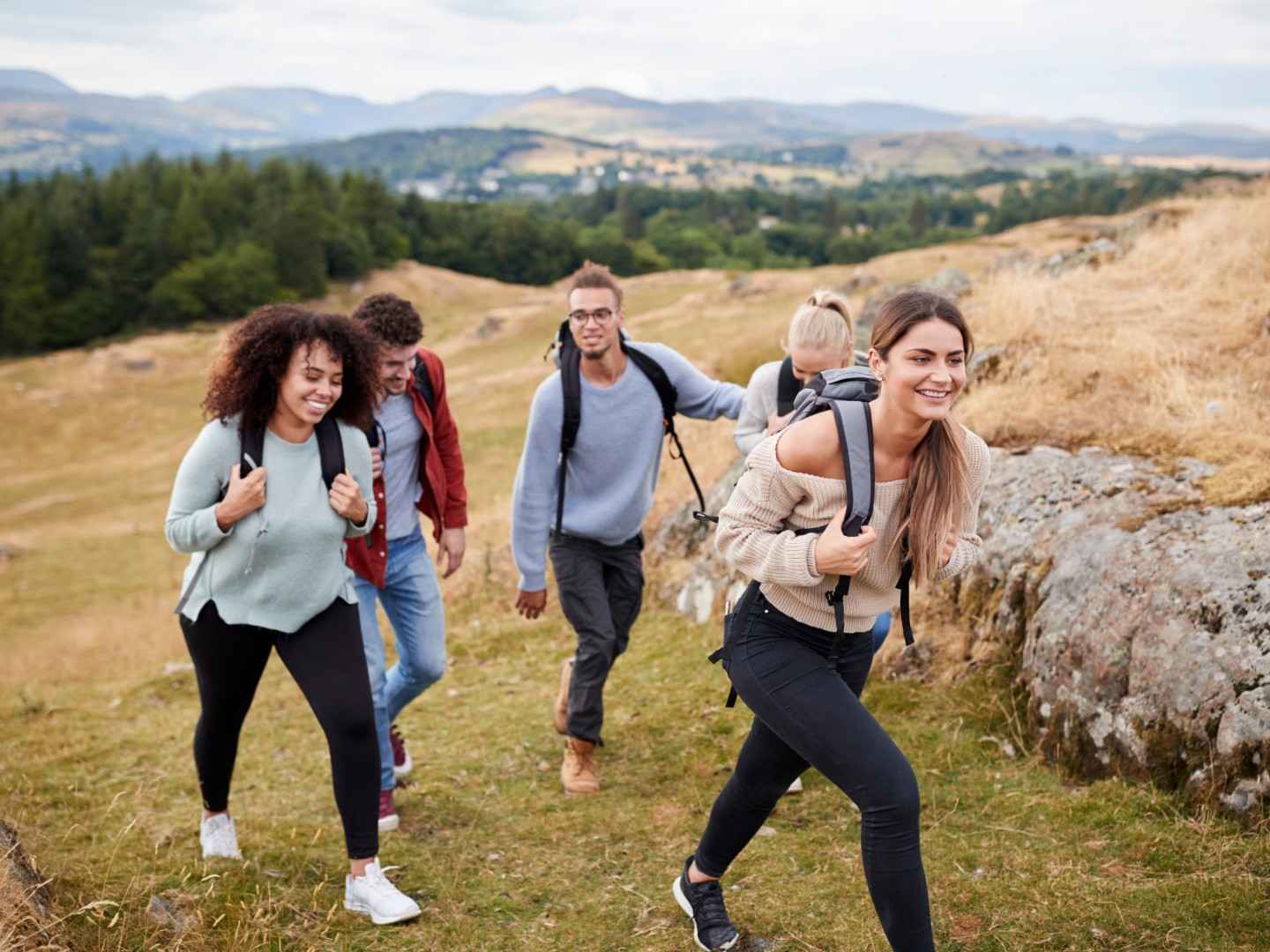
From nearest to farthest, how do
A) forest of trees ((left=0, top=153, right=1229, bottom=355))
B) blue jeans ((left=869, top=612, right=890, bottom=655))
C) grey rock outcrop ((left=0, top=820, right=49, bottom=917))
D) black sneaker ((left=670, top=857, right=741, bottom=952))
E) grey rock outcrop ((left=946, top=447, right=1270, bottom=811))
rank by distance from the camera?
1. grey rock outcrop ((left=0, top=820, right=49, bottom=917))
2. black sneaker ((left=670, top=857, right=741, bottom=952))
3. grey rock outcrop ((left=946, top=447, right=1270, bottom=811))
4. blue jeans ((left=869, top=612, right=890, bottom=655))
5. forest of trees ((left=0, top=153, right=1229, bottom=355))

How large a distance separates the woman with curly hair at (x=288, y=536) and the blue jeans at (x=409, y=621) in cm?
104

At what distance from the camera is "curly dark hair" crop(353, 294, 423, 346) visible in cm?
526

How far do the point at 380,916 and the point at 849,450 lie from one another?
2.99 metres

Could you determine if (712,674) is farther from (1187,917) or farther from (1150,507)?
(1187,917)

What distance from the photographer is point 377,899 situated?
14.9ft

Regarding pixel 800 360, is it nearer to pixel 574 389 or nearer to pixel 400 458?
pixel 574 389

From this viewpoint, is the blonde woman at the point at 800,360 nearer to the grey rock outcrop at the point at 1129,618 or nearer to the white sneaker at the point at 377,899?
the grey rock outcrop at the point at 1129,618

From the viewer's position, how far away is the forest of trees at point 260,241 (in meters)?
77.8

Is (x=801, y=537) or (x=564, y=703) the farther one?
(x=564, y=703)

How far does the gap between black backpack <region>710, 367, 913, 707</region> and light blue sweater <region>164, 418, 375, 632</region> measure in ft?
6.00

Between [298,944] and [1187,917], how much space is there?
3623 mm

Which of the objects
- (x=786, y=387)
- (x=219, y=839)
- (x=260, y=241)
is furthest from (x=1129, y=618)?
(x=260, y=241)

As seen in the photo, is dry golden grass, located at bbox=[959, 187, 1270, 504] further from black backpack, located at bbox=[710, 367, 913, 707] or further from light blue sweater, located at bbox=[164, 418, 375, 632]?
light blue sweater, located at bbox=[164, 418, 375, 632]

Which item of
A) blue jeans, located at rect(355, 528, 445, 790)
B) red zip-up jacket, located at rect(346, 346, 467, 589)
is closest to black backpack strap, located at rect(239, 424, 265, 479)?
red zip-up jacket, located at rect(346, 346, 467, 589)
